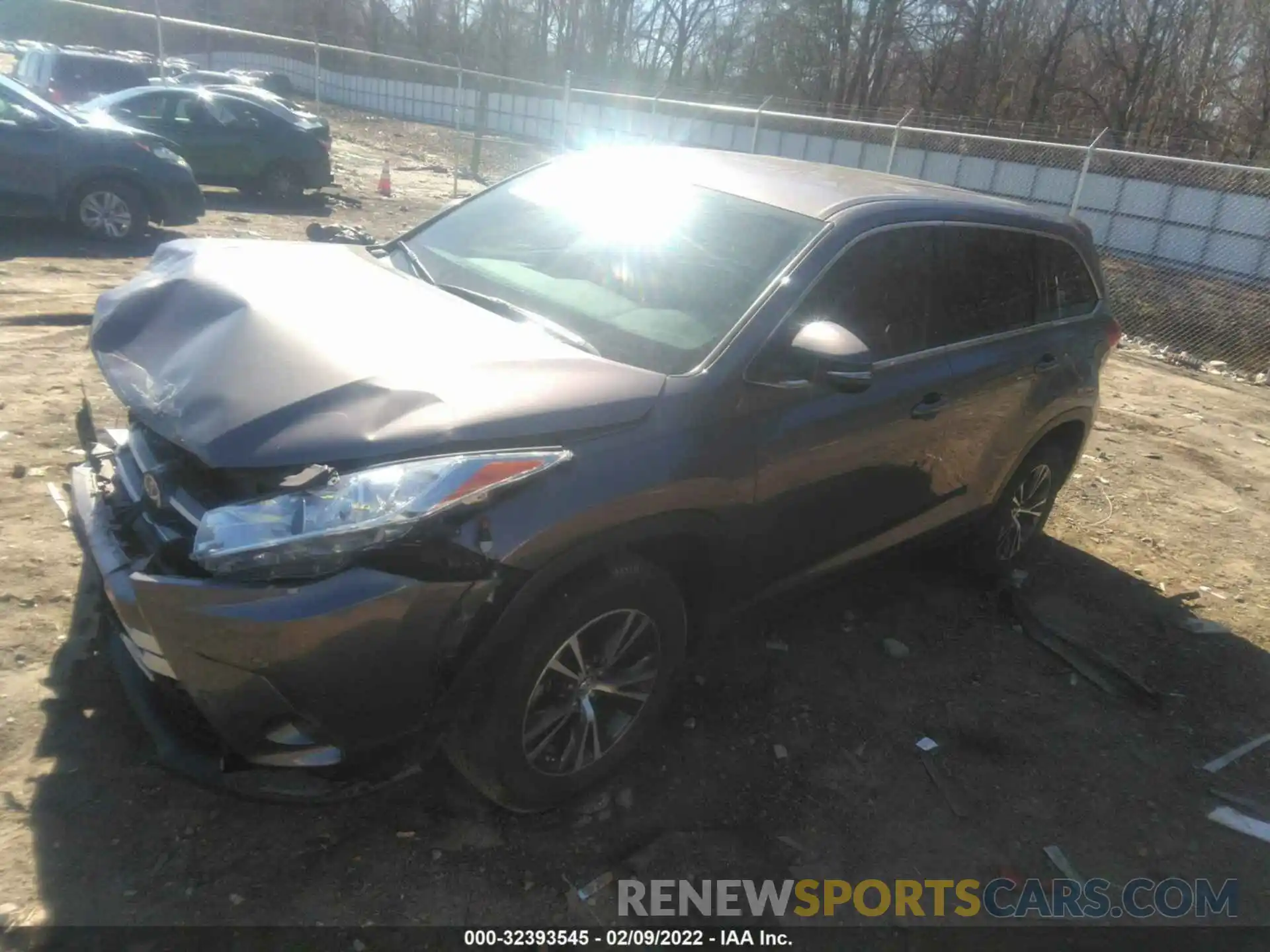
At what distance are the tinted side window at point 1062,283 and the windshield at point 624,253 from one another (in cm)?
162

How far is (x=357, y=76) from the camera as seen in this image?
34.2 meters

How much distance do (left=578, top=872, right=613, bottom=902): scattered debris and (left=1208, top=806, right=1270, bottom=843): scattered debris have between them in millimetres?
2245

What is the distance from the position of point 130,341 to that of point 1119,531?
17.4ft

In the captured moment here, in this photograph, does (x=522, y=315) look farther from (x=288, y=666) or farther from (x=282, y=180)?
(x=282, y=180)

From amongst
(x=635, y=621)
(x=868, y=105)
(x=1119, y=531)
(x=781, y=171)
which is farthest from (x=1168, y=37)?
(x=635, y=621)

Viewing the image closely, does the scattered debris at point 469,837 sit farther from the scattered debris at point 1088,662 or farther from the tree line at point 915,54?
the tree line at point 915,54

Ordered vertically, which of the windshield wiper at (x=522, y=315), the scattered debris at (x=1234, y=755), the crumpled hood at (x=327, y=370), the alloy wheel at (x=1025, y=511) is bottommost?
the scattered debris at (x=1234, y=755)

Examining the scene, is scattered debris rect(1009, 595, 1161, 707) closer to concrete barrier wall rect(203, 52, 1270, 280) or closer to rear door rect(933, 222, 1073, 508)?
rear door rect(933, 222, 1073, 508)

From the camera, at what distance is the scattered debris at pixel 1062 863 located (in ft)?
9.86

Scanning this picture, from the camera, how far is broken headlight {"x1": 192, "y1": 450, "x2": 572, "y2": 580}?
216cm

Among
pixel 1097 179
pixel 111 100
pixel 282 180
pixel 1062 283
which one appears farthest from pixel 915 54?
pixel 1062 283

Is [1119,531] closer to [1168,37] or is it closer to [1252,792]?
[1252,792]

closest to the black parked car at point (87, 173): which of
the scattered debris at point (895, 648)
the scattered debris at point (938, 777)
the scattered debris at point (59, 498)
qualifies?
the scattered debris at point (59, 498)

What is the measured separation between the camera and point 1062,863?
3.05 meters
